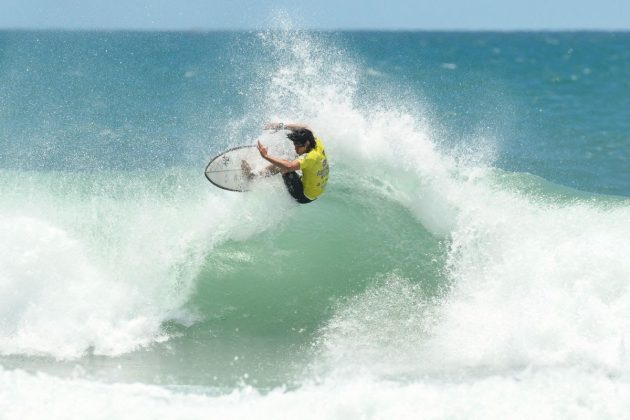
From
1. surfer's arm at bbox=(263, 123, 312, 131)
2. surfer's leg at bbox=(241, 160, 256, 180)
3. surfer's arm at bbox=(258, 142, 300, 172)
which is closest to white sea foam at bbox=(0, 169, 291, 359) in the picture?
surfer's leg at bbox=(241, 160, 256, 180)

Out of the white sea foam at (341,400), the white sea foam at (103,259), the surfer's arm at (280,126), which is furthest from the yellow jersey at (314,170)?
the white sea foam at (341,400)

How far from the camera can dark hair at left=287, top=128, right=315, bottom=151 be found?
891cm

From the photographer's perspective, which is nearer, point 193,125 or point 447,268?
point 447,268

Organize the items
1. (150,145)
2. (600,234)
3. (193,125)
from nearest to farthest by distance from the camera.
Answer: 1. (600,234)
2. (150,145)
3. (193,125)

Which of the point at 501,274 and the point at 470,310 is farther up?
the point at 501,274

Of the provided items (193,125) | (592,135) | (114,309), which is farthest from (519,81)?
(114,309)

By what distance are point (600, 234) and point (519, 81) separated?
3206 centimetres

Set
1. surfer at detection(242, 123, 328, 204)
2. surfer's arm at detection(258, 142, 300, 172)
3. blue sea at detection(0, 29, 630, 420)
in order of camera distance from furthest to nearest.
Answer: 1. surfer at detection(242, 123, 328, 204)
2. surfer's arm at detection(258, 142, 300, 172)
3. blue sea at detection(0, 29, 630, 420)

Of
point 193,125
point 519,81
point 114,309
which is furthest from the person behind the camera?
point 519,81

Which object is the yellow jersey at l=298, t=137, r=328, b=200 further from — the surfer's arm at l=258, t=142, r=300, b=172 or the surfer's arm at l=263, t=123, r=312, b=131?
the surfer's arm at l=263, t=123, r=312, b=131

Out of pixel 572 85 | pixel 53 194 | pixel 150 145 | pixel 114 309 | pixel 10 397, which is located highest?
pixel 572 85

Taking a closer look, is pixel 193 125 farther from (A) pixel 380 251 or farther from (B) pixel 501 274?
(B) pixel 501 274

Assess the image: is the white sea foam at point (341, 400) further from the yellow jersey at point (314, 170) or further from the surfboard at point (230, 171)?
the surfboard at point (230, 171)

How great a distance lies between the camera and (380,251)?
405 inches
